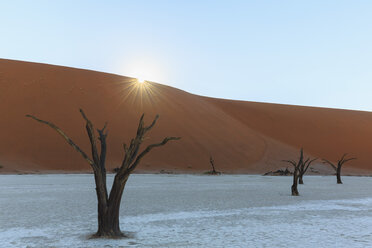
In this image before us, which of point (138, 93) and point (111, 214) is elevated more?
point (138, 93)

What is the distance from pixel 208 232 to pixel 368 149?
169 feet

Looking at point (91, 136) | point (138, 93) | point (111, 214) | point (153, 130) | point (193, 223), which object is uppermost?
point (138, 93)

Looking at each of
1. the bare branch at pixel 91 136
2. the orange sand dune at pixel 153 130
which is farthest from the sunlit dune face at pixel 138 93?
the bare branch at pixel 91 136

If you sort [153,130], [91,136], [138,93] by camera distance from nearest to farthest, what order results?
1. [91,136]
2. [153,130]
3. [138,93]

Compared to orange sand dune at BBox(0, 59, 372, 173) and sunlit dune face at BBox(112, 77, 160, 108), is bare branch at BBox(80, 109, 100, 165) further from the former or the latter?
sunlit dune face at BBox(112, 77, 160, 108)

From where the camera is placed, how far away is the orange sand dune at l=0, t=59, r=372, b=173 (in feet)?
115

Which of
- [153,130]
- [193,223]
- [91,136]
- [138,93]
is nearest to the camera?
[91,136]

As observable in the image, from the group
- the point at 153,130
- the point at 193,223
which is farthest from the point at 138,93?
the point at 193,223

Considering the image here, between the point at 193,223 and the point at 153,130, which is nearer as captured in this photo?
the point at 193,223

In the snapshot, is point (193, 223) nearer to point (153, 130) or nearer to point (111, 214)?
point (111, 214)

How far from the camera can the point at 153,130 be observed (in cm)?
4206

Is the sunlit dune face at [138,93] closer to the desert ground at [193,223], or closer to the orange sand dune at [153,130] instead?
the orange sand dune at [153,130]

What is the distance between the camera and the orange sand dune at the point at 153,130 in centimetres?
3519

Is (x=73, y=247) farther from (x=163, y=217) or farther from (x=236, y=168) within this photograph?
(x=236, y=168)
